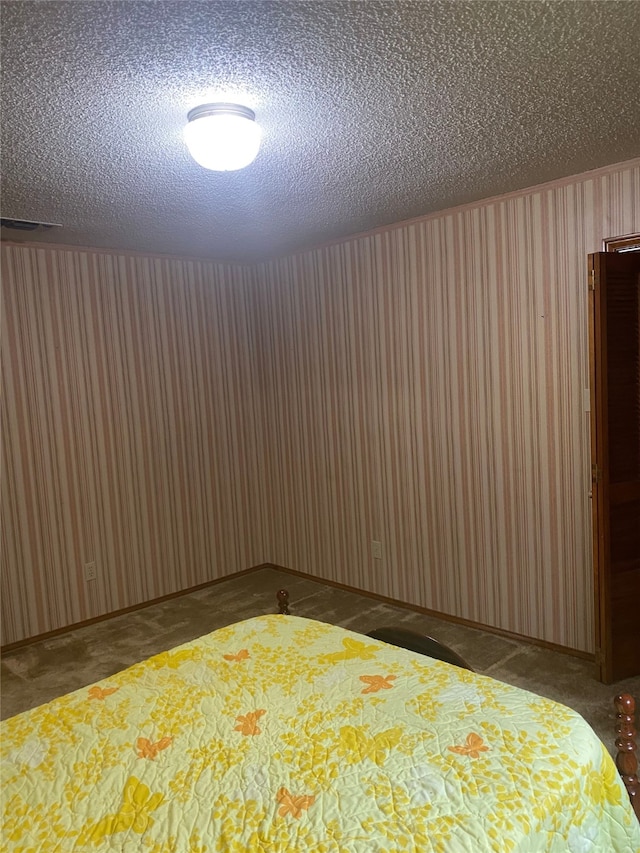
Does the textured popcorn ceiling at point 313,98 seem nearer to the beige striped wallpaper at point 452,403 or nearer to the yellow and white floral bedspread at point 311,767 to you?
the beige striped wallpaper at point 452,403

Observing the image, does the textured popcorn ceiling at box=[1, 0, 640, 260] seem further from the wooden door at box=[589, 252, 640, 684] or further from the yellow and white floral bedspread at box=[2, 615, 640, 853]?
the yellow and white floral bedspread at box=[2, 615, 640, 853]

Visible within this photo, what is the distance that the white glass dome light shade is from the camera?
2.09m

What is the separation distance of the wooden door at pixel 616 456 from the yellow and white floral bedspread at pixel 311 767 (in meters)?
1.40

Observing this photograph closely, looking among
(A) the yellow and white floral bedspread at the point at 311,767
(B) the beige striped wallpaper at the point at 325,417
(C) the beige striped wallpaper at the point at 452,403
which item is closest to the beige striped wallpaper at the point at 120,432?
(B) the beige striped wallpaper at the point at 325,417

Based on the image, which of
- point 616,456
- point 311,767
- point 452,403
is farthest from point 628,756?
point 452,403

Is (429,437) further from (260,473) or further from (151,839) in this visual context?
(151,839)

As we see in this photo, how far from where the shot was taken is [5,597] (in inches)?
154

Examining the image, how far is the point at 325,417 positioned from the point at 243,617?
147 cm

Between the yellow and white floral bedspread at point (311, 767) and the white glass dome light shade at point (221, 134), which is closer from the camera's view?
the yellow and white floral bedspread at point (311, 767)

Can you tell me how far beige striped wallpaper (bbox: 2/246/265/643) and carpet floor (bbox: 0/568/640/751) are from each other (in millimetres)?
206

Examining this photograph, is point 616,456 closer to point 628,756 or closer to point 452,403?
point 452,403

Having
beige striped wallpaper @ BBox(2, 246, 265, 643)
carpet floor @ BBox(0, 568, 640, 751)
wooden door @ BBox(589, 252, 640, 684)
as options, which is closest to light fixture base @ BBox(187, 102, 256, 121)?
wooden door @ BBox(589, 252, 640, 684)

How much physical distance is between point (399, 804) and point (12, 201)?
295 cm

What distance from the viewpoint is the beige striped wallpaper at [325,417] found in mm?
3426
